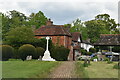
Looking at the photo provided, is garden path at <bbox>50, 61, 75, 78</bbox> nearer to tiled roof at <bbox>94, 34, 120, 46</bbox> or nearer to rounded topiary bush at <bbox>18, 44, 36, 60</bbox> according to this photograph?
rounded topiary bush at <bbox>18, 44, 36, 60</bbox>

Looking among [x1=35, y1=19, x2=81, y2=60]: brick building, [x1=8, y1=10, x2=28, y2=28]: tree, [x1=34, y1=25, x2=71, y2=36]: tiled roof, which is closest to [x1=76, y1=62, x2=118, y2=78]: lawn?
[x1=35, y1=19, x2=81, y2=60]: brick building

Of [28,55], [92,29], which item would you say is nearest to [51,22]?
[28,55]

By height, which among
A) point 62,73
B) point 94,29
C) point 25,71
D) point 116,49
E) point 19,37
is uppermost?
point 94,29

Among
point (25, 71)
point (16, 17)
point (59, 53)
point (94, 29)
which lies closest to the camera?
point (25, 71)

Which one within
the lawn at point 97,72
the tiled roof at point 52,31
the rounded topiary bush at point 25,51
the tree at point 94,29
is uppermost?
the tree at point 94,29

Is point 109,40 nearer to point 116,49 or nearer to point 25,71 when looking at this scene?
point 116,49

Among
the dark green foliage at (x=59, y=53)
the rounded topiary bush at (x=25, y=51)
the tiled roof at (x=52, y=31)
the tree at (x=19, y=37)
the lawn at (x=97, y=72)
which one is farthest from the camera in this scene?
the tiled roof at (x=52, y=31)

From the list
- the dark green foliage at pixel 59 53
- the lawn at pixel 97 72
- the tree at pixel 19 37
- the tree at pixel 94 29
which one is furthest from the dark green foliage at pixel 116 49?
the lawn at pixel 97 72

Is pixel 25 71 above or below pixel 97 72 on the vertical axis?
above

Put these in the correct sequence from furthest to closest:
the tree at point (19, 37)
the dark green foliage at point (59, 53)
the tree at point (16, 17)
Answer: the tree at point (16, 17)
the tree at point (19, 37)
the dark green foliage at point (59, 53)

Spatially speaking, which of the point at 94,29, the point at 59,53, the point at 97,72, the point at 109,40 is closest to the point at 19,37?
the point at 59,53

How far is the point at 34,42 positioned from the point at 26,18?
44136 millimetres

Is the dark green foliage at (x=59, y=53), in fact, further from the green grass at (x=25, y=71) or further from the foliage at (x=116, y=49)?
the green grass at (x=25, y=71)

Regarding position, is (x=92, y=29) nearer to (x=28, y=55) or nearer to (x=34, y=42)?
(x=34, y=42)
